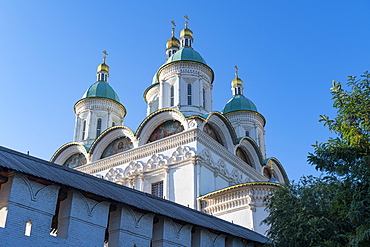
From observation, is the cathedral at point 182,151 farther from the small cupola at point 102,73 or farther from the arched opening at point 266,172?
the small cupola at point 102,73

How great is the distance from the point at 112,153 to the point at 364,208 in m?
12.7

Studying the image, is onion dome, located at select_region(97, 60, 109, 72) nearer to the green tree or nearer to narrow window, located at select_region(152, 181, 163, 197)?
narrow window, located at select_region(152, 181, 163, 197)

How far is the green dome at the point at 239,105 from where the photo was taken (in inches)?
928

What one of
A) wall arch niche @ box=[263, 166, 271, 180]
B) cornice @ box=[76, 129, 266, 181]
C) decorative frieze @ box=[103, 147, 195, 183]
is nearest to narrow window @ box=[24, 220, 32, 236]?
decorative frieze @ box=[103, 147, 195, 183]

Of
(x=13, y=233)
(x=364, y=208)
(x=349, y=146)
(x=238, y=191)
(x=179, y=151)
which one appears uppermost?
(x=179, y=151)

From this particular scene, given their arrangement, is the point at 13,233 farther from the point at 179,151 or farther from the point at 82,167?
the point at 82,167

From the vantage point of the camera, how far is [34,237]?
713 cm

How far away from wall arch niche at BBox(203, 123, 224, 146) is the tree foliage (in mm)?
7969

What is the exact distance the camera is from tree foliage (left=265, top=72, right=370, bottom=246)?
808cm

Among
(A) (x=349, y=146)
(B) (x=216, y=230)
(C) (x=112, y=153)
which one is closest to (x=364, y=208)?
(A) (x=349, y=146)

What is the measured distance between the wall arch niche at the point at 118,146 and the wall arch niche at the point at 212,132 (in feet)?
9.80

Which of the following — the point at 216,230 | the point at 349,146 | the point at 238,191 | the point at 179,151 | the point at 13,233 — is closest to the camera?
the point at 13,233

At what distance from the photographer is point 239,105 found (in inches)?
933

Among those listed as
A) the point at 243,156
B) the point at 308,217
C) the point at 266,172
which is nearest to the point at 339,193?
the point at 308,217
